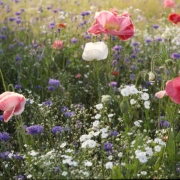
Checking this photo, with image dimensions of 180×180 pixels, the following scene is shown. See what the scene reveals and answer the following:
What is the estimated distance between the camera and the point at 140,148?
5.90 ft

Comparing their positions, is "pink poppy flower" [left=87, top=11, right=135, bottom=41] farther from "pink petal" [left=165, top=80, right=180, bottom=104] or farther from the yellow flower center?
"pink petal" [left=165, top=80, right=180, bottom=104]

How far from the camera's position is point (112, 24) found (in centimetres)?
219

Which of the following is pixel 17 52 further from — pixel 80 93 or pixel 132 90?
pixel 132 90

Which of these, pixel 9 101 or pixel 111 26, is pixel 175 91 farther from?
pixel 9 101

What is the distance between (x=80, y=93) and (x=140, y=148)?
4.92 feet

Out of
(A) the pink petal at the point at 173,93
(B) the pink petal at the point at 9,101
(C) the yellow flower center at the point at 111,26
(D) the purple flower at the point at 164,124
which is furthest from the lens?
(D) the purple flower at the point at 164,124

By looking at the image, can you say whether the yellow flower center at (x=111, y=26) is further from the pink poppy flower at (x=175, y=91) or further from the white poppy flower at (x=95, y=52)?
the pink poppy flower at (x=175, y=91)

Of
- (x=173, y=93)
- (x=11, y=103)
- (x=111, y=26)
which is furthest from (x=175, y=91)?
(x=11, y=103)

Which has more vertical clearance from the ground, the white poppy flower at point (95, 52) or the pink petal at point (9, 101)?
the white poppy flower at point (95, 52)

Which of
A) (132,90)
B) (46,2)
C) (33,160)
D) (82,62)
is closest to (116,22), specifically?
(132,90)

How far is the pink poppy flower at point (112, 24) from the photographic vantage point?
2191mm

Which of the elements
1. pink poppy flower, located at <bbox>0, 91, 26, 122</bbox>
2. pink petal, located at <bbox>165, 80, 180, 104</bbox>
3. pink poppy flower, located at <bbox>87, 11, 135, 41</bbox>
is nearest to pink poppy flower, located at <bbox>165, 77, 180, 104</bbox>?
pink petal, located at <bbox>165, 80, 180, 104</bbox>

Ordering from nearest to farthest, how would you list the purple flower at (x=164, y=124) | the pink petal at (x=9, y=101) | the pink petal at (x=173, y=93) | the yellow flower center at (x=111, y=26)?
the pink petal at (x=173, y=93)
the pink petal at (x=9, y=101)
the yellow flower center at (x=111, y=26)
the purple flower at (x=164, y=124)

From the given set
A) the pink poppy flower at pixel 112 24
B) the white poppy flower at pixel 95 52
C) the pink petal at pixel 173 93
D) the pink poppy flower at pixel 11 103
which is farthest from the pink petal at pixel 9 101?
the pink petal at pixel 173 93
